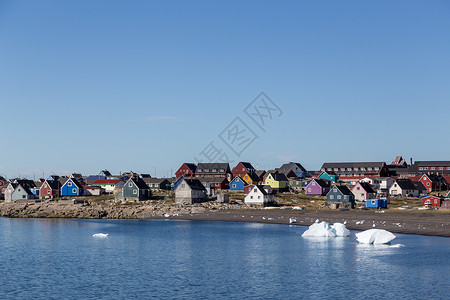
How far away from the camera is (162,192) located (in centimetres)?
13375

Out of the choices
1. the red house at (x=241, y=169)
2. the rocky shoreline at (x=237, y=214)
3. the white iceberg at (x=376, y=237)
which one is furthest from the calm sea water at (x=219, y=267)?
the red house at (x=241, y=169)

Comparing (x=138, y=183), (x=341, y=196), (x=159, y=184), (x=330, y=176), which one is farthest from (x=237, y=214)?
(x=330, y=176)

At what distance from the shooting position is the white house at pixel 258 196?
108 metres

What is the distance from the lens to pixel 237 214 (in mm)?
99750

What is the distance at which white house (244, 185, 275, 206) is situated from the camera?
108500 millimetres

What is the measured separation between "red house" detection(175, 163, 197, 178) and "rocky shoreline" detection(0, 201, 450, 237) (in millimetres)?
48744

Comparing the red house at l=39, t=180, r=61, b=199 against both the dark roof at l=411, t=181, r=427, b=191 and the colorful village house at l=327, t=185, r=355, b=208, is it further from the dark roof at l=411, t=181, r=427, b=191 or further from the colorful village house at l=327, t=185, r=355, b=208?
the dark roof at l=411, t=181, r=427, b=191

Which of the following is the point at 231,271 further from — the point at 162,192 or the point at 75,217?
the point at 162,192

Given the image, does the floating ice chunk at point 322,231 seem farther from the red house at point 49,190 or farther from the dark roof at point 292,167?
the dark roof at point 292,167

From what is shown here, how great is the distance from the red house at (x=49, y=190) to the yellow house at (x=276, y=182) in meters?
54.2

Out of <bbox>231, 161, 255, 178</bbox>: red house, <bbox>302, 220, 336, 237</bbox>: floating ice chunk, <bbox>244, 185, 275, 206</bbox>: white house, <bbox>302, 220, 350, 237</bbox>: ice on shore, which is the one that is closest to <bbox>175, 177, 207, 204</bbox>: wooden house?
<bbox>244, 185, 275, 206</bbox>: white house

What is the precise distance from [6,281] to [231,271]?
19100mm

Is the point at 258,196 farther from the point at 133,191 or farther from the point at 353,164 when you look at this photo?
the point at 353,164

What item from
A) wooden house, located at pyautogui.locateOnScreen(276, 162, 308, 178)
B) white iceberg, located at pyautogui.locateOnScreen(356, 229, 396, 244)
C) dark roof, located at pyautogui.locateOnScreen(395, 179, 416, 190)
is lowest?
white iceberg, located at pyautogui.locateOnScreen(356, 229, 396, 244)
